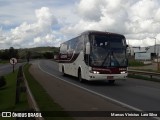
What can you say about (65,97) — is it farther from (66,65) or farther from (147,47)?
(147,47)

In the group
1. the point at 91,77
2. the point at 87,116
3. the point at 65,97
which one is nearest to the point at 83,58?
the point at 91,77

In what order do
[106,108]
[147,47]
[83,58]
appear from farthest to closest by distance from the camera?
[147,47], [83,58], [106,108]

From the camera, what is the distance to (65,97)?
16.6 m

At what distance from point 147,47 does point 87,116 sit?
167 m

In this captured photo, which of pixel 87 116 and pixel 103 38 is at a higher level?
pixel 103 38

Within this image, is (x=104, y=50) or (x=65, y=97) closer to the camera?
(x=65, y=97)

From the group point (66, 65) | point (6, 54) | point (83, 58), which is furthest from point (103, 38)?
point (6, 54)

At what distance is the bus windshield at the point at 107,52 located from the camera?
73.6 ft

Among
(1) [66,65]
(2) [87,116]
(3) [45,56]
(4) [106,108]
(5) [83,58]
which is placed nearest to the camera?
(2) [87,116]

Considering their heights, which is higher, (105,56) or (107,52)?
(107,52)

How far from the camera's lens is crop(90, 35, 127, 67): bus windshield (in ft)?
73.6

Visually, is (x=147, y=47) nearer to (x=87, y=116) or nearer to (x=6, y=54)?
(x=6, y=54)

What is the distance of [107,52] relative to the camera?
2242 centimetres

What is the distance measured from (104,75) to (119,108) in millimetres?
9638
